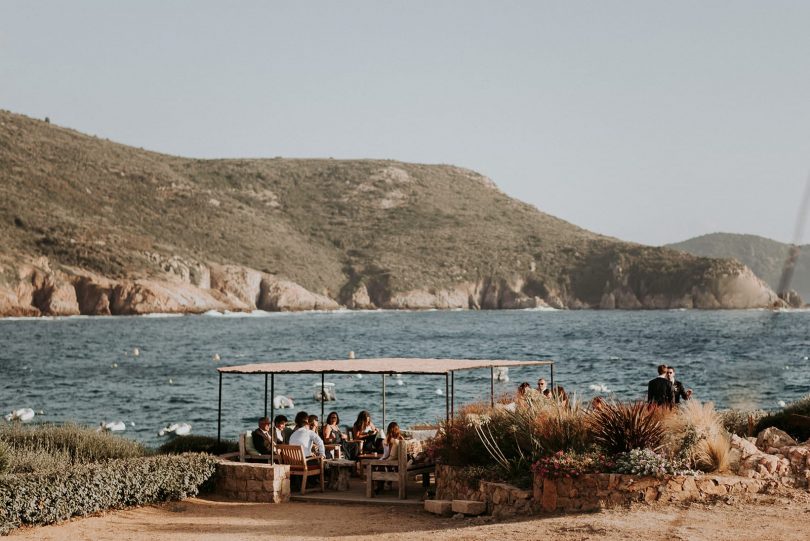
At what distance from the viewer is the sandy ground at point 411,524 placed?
39.4 ft

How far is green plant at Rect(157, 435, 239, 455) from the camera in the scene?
18891 millimetres

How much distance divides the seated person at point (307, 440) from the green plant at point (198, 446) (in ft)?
7.34

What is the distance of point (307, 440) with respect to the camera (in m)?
17.1

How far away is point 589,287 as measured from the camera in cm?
18675

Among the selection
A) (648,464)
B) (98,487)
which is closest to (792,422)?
(648,464)

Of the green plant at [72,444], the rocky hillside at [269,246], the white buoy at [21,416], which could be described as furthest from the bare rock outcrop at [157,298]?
the green plant at [72,444]

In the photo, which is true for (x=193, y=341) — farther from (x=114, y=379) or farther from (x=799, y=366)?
(x=799, y=366)

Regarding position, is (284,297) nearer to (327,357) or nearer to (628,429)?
(327,357)

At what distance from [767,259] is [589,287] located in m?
179

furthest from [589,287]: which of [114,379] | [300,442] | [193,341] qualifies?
[300,442]

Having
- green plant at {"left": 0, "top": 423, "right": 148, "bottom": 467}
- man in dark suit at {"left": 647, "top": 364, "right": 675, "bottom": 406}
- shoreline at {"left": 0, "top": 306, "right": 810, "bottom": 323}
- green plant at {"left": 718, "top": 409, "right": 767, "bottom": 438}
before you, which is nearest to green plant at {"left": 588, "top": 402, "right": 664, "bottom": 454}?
man in dark suit at {"left": 647, "top": 364, "right": 675, "bottom": 406}

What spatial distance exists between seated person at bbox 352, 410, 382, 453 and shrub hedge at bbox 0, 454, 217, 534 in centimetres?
255

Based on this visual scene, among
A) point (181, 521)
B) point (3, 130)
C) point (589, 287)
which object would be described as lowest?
point (181, 521)

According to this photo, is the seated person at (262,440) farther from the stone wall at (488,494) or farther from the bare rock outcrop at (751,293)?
the bare rock outcrop at (751,293)
